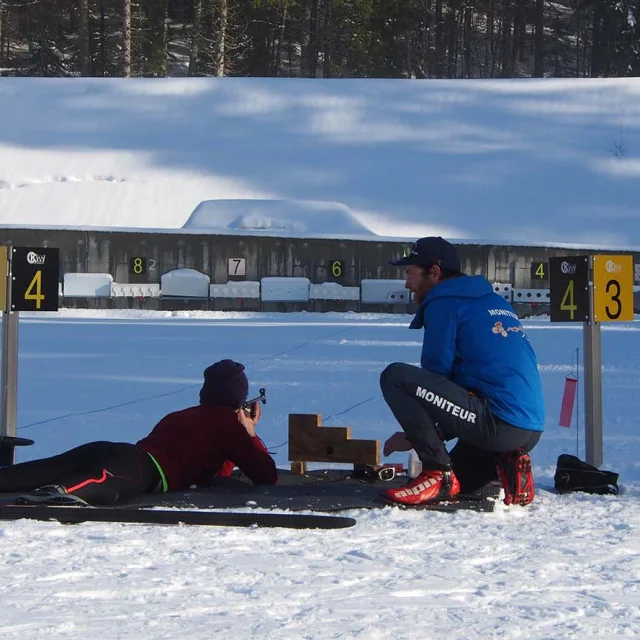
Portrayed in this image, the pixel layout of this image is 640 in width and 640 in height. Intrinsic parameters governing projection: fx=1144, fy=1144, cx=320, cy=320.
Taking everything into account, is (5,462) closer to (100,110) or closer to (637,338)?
(637,338)

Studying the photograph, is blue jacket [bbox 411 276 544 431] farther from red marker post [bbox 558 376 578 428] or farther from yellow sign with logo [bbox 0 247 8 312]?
yellow sign with logo [bbox 0 247 8 312]

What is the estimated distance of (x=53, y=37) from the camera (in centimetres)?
6012

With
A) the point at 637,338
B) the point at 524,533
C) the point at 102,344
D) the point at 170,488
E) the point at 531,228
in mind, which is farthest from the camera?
the point at 531,228

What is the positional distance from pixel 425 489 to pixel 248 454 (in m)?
0.80

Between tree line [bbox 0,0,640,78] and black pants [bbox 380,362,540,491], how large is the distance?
4347 cm

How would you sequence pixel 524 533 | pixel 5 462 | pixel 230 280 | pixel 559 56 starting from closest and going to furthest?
pixel 524 533 → pixel 5 462 → pixel 230 280 → pixel 559 56

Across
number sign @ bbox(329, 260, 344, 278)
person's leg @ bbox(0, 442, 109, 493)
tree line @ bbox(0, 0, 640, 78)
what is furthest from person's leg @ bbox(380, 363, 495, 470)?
tree line @ bbox(0, 0, 640, 78)

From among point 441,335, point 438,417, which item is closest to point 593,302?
point 441,335

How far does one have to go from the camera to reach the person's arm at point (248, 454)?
16.0ft

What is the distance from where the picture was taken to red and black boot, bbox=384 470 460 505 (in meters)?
4.63

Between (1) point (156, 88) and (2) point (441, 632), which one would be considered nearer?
(2) point (441, 632)

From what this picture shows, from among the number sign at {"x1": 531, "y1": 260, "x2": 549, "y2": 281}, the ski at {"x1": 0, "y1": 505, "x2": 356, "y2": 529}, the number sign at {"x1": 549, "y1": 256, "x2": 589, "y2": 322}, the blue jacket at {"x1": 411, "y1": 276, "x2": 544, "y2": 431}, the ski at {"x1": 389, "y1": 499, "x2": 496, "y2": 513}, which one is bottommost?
the ski at {"x1": 389, "y1": 499, "x2": 496, "y2": 513}

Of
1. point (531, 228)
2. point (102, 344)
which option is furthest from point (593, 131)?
point (102, 344)

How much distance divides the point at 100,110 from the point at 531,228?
53.1ft
